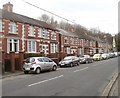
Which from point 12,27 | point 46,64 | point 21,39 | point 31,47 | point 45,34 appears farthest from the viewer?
point 45,34

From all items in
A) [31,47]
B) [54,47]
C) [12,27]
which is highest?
[12,27]

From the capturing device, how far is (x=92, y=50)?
8175cm

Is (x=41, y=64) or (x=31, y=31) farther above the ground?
(x=31, y=31)

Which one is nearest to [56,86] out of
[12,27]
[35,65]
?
[35,65]

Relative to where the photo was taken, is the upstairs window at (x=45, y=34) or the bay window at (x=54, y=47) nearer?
the upstairs window at (x=45, y=34)

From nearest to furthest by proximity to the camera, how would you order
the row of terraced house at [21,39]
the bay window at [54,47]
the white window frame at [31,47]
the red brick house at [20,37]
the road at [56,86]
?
the road at [56,86]
the row of terraced house at [21,39]
the red brick house at [20,37]
the white window frame at [31,47]
the bay window at [54,47]

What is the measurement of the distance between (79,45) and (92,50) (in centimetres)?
1578

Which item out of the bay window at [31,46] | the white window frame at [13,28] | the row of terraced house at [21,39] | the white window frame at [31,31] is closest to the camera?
the row of terraced house at [21,39]

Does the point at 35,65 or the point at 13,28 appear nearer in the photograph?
the point at 35,65

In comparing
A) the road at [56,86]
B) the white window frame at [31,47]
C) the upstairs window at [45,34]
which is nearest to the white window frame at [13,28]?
the white window frame at [31,47]

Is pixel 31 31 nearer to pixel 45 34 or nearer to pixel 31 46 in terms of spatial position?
pixel 31 46

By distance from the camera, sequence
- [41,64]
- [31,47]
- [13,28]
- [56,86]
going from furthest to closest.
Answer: [31,47], [13,28], [41,64], [56,86]

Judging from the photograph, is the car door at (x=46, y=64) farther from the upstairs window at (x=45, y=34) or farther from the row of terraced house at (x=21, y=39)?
the upstairs window at (x=45, y=34)

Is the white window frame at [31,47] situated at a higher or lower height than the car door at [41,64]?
higher
